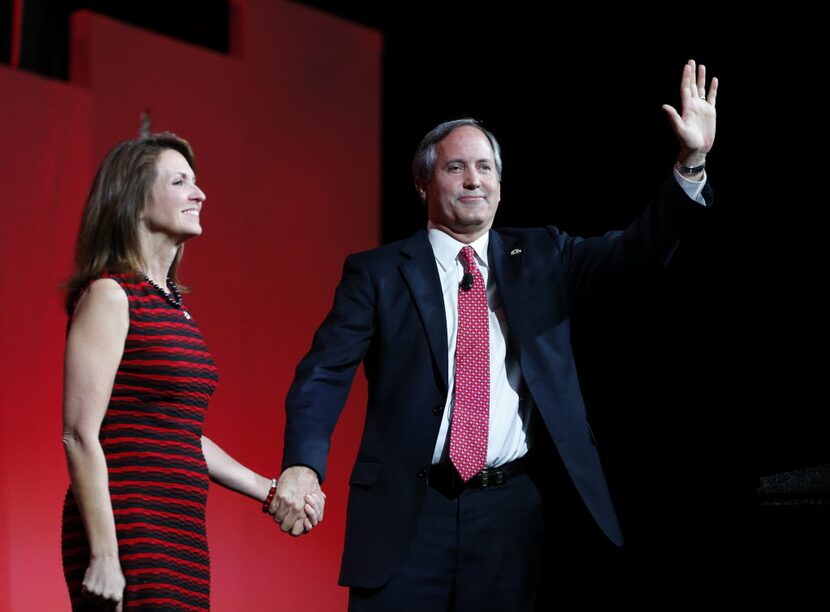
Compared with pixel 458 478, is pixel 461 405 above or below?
above

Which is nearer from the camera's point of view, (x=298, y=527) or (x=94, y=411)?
(x=94, y=411)

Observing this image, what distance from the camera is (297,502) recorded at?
2213 millimetres

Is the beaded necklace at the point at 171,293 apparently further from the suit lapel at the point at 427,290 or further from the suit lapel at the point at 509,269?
the suit lapel at the point at 509,269

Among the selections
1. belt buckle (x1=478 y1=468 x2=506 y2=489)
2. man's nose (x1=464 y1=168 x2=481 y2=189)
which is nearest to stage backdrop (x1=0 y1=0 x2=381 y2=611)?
man's nose (x1=464 y1=168 x2=481 y2=189)

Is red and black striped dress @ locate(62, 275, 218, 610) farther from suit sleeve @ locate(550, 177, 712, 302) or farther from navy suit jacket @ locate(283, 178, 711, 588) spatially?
suit sleeve @ locate(550, 177, 712, 302)

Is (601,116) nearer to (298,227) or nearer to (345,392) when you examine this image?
(298,227)

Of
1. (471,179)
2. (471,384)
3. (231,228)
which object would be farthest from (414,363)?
(231,228)

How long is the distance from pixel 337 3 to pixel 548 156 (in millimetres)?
1612

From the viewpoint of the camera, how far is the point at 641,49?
3764 mm

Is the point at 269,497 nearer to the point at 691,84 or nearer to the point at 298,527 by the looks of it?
the point at 298,527

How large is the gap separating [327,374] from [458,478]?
36 cm

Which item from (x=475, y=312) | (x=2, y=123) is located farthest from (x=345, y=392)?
(x=2, y=123)

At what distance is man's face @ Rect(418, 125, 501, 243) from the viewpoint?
2557mm

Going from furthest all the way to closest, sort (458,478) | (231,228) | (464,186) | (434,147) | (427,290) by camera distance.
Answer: (231,228)
(434,147)
(464,186)
(427,290)
(458,478)
